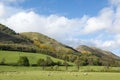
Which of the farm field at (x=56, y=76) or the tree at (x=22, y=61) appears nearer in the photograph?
the farm field at (x=56, y=76)

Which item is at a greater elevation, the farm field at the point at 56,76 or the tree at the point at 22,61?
the tree at the point at 22,61

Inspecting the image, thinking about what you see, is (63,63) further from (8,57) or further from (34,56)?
(8,57)

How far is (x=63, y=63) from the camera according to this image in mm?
191625

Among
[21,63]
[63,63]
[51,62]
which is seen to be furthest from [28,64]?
[63,63]

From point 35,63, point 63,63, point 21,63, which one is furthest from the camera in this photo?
point 63,63

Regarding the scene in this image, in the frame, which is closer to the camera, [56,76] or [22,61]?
[56,76]

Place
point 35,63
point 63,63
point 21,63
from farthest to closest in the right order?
point 63,63
point 35,63
point 21,63

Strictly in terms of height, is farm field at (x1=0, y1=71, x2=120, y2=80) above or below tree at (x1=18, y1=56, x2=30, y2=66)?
below

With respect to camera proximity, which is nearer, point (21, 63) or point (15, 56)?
point (21, 63)

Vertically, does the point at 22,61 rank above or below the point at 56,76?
above

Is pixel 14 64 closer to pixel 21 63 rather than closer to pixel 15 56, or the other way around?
pixel 21 63

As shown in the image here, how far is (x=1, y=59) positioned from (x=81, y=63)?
56480 millimetres

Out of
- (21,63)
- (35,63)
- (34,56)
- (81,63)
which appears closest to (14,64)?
(21,63)

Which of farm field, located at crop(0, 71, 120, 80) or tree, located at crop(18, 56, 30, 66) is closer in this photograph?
farm field, located at crop(0, 71, 120, 80)
